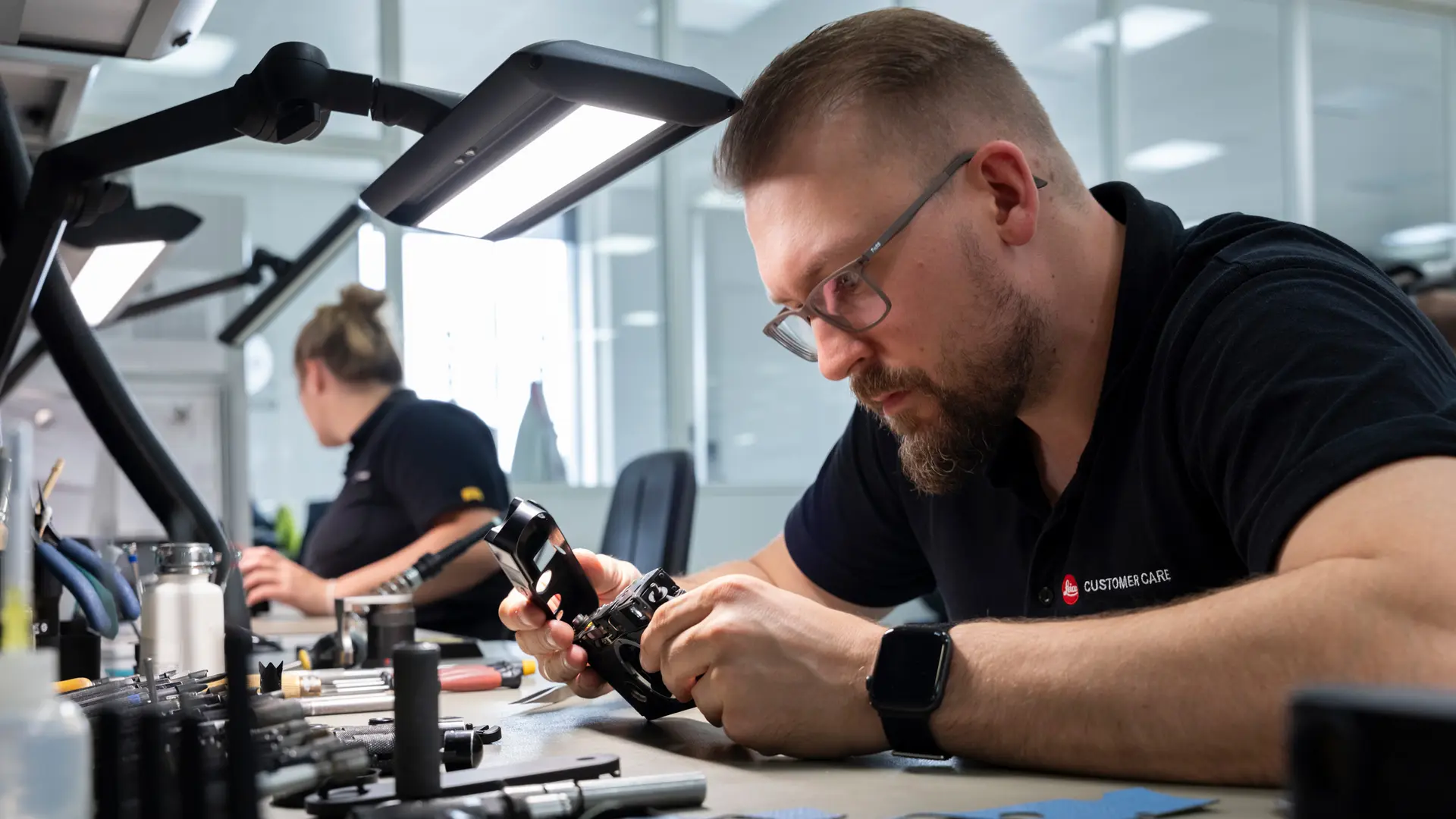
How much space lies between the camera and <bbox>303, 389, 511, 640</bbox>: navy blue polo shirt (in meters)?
2.87

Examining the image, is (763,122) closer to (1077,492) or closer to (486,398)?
(1077,492)

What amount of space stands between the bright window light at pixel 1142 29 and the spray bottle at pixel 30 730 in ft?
18.0

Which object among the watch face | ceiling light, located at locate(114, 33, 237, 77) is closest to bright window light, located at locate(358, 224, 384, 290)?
ceiling light, located at locate(114, 33, 237, 77)

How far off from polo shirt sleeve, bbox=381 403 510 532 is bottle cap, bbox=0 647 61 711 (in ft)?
7.92

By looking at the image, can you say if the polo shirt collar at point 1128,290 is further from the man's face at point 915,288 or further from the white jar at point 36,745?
the white jar at point 36,745

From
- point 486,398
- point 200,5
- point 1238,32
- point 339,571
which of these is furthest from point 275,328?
point 200,5

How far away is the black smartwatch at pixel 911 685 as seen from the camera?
831 millimetres

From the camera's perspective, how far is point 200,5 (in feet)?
4.30

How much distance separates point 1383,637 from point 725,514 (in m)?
4.15

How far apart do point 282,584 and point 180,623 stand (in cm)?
148

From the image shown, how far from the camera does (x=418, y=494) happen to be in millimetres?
2881

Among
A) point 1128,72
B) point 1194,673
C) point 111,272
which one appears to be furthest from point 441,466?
point 1128,72

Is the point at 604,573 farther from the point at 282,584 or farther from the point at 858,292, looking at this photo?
the point at 282,584

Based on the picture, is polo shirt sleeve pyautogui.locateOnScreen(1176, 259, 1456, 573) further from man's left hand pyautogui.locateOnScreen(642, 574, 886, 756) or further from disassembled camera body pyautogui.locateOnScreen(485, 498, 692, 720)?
disassembled camera body pyautogui.locateOnScreen(485, 498, 692, 720)
